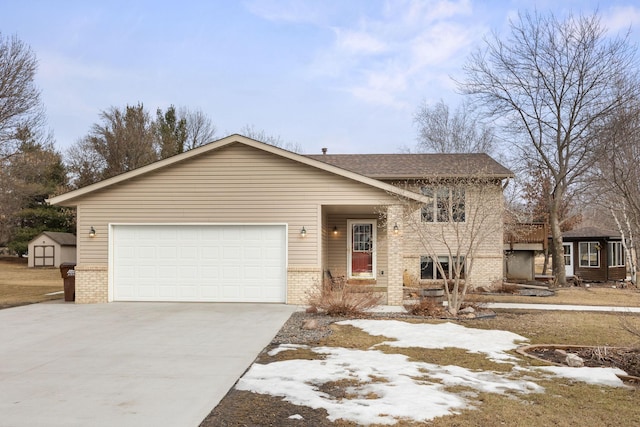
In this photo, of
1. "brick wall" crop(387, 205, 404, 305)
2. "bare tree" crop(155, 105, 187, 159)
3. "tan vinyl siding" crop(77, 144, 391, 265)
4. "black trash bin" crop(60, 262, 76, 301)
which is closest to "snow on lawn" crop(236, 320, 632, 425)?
"brick wall" crop(387, 205, 404, 305)

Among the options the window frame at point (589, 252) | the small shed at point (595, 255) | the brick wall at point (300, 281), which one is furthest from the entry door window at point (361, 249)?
the window frame at point (589, 252)

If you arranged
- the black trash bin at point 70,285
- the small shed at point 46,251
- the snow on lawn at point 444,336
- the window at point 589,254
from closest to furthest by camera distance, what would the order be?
1. the snow on lawn at point 444,336
2. the black trash bin at point 70,285
3. the window at point 589,254
4. the small shed at point 46,251

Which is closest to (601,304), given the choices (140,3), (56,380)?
(56,380)

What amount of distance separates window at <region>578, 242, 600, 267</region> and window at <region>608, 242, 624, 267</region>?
701mm

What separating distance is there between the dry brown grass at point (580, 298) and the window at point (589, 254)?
8199 millimetres

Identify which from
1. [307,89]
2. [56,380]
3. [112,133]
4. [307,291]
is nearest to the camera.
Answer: [56,380]

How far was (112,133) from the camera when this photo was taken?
37656 millimetres

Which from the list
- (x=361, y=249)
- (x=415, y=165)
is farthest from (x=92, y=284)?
(x=415, y=165)

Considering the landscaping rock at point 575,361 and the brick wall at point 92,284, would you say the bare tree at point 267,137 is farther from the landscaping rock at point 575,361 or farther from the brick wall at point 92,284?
the landscaping rock at point 575,361

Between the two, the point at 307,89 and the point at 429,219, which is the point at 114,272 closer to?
the point at 429,219

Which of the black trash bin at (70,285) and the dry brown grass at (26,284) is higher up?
the black trash bin at (70,285)

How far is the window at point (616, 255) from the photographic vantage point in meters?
29.2

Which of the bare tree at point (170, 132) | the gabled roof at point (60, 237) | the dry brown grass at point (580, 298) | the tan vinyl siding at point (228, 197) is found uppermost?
the bare tree at point (170, 132)

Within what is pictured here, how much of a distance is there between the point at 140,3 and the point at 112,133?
23.8 meters
